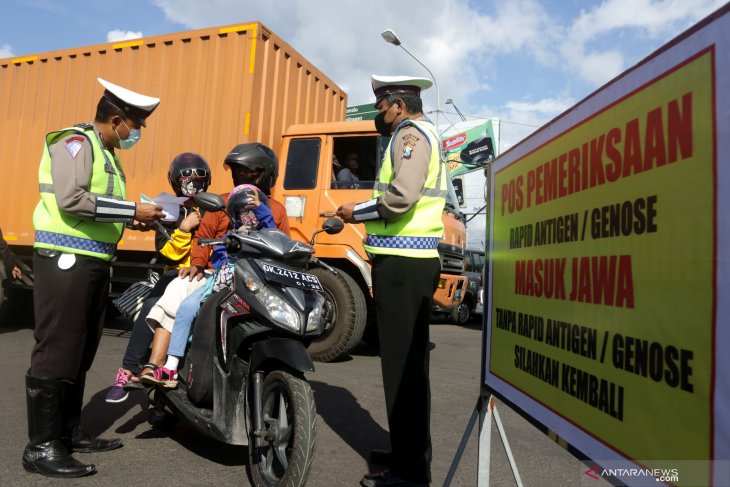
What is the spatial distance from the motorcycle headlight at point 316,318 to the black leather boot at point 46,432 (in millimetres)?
1254

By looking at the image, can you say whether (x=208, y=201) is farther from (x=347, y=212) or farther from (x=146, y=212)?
(x=347, y=212)

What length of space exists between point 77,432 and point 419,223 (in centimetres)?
219

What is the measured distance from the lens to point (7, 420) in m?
3.44

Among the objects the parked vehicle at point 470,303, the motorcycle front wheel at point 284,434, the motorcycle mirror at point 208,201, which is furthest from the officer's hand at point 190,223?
the parked vehicle at point 470,303

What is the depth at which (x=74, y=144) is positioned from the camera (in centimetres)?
263

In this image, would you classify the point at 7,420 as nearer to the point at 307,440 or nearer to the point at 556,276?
the point at 307,440

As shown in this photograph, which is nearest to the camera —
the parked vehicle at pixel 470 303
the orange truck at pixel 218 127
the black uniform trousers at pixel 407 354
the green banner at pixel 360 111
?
the black uniform trousers at pixel 407 354

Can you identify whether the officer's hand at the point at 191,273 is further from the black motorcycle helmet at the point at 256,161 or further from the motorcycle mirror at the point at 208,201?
the motorcycle mirror at the point at 208,201

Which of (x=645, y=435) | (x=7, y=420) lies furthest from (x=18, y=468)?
(x=645, y=435)

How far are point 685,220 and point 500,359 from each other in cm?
102

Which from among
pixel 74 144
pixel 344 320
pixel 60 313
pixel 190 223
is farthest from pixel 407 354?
pixel 344 320

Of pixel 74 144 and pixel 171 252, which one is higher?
pixel 74 144

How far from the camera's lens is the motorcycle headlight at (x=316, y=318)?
2.49 m

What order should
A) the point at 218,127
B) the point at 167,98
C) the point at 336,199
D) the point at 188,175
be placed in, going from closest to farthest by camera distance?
the point at 188,175 → the point at 336,199 → the point at 218,127 → the point at 167,98
